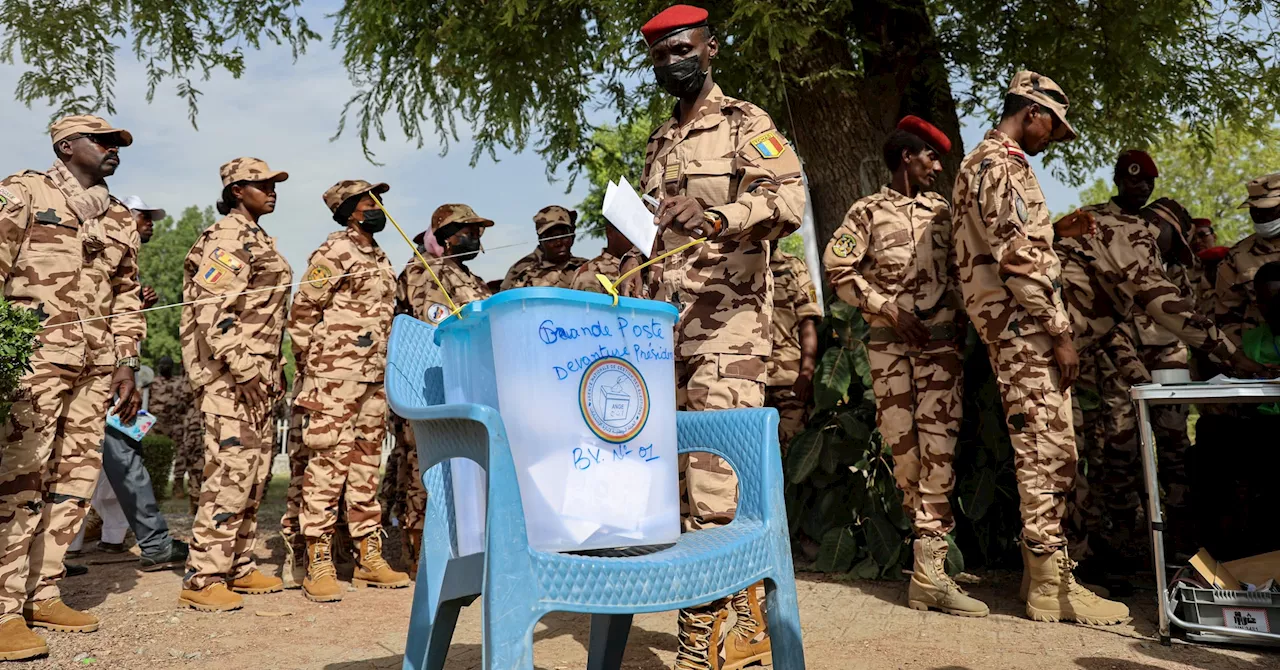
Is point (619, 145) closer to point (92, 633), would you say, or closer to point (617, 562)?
point (92, 633)

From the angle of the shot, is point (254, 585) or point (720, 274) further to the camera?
point (254, 585)

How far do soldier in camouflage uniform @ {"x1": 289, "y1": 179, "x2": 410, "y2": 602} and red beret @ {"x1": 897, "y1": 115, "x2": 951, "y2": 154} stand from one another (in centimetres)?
322

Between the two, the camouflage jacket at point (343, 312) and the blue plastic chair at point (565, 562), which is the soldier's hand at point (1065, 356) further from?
the camouflage jacket at point (343, 312)

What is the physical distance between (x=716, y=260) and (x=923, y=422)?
1.88 meters

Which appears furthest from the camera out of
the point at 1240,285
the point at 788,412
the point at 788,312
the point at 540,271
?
the point at 540,271

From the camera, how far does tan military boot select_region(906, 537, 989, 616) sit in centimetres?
450

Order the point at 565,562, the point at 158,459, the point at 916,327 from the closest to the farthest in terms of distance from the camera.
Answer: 1. the point at 565,562
2. the point at 916,327
3. the point at 158,459

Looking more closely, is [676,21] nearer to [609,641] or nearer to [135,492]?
[609,641]

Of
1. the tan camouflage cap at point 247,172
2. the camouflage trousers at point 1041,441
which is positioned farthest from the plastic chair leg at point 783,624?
the tan camouflage cap at point 247,172

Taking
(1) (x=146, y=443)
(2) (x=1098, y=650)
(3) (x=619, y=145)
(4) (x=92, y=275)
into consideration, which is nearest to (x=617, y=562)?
(2) (x=1098, y=650)

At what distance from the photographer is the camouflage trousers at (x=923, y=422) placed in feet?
15.5

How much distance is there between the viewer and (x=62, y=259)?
4.65 meters

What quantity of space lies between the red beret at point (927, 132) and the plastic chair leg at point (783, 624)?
332 cm

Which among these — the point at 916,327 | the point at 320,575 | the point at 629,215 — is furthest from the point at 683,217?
the point at 320,575
